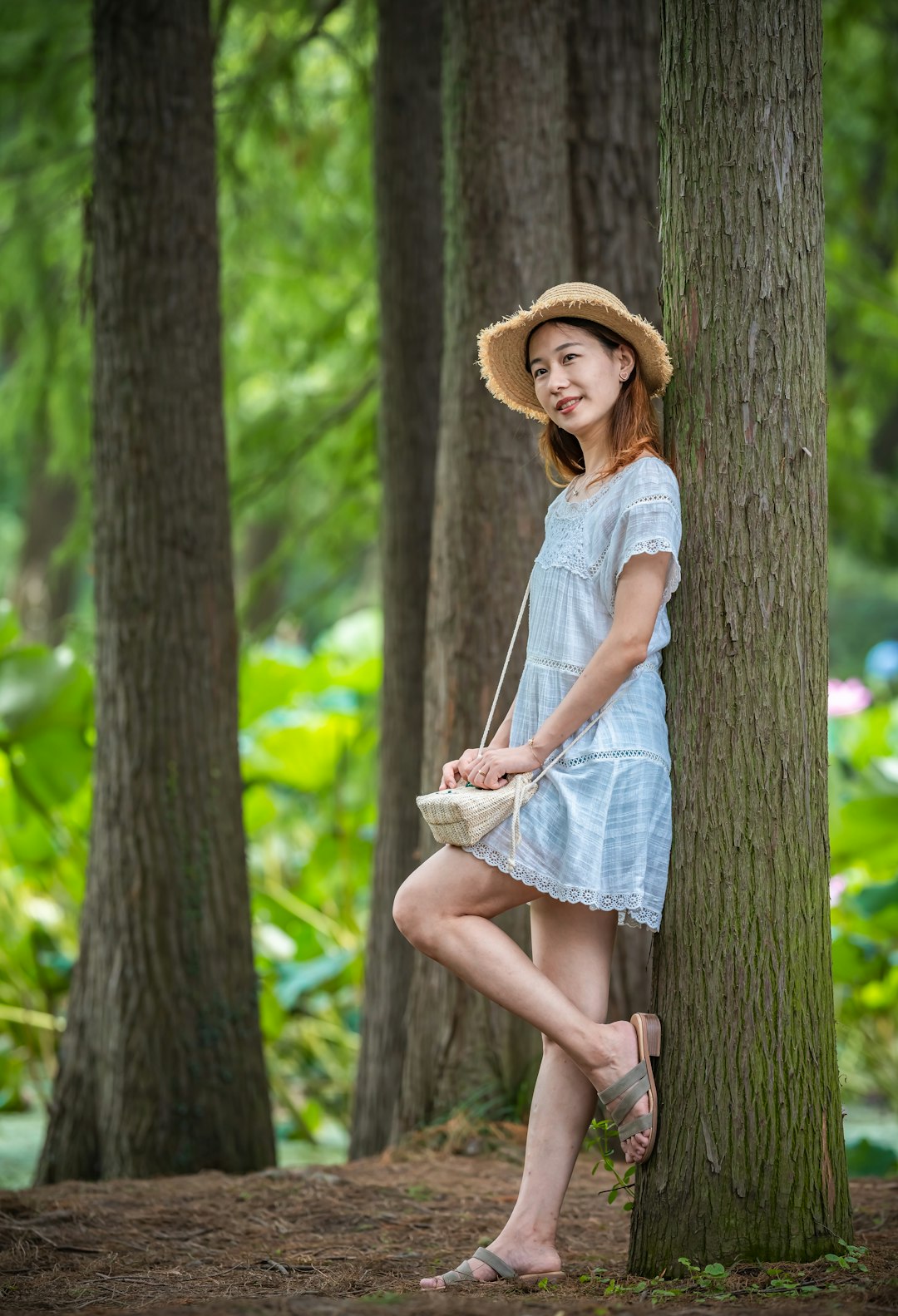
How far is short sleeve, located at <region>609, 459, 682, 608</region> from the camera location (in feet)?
8.39

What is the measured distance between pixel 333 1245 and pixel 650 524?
1.86 m

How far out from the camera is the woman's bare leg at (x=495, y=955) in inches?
101

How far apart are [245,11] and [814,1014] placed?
600 cm

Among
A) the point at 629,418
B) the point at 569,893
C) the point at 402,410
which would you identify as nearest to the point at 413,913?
the point at 569,893

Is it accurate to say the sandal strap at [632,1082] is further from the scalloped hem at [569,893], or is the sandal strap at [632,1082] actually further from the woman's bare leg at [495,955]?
the scalloped hem at [569,893]

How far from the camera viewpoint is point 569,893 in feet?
8.38

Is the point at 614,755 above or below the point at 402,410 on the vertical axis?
below

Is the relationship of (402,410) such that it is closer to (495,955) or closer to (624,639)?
(624,639)

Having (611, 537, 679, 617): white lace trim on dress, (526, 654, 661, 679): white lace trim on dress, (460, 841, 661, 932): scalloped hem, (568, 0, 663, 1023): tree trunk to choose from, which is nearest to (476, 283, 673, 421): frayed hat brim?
(611, 537, 679, 617): white lace trim on dress

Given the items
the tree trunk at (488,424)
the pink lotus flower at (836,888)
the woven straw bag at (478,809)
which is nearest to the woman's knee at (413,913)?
the woven straw bag at (478,809)

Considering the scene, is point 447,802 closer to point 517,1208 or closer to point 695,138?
point 517,1208

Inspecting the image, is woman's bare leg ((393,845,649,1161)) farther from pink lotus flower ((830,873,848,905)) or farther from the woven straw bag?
pink lotus flower ((830,873,848,905))

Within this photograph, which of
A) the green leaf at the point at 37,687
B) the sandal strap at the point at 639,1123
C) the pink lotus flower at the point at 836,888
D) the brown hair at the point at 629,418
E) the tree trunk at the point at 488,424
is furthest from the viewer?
the pink lotus flower at the point at 836,888

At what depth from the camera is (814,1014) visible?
259 centimetres
